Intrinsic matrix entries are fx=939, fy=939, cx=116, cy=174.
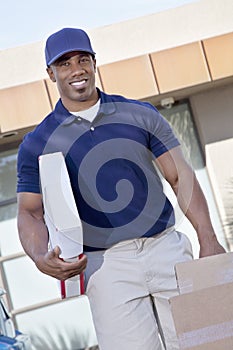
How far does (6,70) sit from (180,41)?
1704 millimetres

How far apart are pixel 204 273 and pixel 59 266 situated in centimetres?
63

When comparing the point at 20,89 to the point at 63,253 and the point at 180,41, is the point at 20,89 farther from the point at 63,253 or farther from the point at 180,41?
the point at 63,253

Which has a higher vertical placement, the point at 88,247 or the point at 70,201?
the point at 70,201

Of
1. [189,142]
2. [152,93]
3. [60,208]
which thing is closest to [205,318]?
[60,208]

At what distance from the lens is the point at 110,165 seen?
3562 mm

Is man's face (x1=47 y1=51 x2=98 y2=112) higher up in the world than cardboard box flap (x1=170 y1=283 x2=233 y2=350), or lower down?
higher up

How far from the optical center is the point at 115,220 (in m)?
3.54

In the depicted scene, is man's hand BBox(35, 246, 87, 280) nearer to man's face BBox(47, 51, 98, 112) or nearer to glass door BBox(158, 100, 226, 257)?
man's face BBox(47, 51, 98, 112)

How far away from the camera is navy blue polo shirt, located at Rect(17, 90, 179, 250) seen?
11.6ft

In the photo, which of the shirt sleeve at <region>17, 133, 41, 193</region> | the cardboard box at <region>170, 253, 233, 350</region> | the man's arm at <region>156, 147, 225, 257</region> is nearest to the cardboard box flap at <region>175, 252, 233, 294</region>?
the cardboard box at <region>170, 253, 233, 350</region>

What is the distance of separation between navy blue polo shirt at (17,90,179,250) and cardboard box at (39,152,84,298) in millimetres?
211

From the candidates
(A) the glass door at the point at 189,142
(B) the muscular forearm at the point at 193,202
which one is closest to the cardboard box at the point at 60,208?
(B) the muscular forearm at the point at 193,202

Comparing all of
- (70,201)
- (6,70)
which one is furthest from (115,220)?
(6,70)

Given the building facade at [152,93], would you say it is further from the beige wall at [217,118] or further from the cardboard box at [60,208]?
the cardboard box at [60,208]
